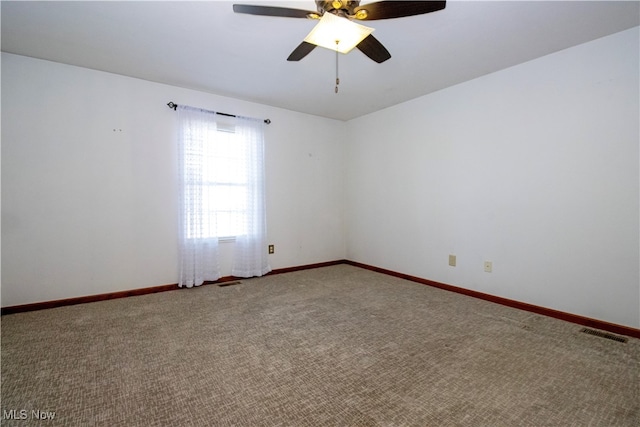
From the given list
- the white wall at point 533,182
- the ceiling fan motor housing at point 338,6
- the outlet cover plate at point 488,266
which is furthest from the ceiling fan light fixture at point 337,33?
the outlet cover plate at point 488,266

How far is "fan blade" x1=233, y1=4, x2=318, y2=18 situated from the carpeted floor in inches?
83.8

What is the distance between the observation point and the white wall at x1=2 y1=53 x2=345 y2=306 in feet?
8.81

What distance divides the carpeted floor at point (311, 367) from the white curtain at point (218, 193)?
87cm

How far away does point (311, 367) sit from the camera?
5.95ft

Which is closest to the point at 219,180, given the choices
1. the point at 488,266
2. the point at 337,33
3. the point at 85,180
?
the point at 85,180

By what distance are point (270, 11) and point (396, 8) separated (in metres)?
0.72

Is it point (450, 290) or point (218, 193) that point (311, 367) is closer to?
point (450, 290)

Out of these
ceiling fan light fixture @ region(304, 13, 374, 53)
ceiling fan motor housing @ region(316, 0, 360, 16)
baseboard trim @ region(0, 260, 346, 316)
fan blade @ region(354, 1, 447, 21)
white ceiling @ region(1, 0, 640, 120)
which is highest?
white ceiling @ region(1, 0, 640, 120)

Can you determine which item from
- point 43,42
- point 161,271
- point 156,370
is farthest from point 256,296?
point 43,42

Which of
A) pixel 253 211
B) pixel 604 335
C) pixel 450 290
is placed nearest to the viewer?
pixel 604 335

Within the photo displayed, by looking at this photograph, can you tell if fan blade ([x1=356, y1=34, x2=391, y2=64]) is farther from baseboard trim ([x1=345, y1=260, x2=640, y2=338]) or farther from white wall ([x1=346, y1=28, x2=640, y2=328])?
baseboard trim ([x1=345, y1=260, x2=640, y2=338])

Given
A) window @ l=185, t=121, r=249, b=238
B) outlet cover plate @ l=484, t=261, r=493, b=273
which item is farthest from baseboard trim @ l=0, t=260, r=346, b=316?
outlet cover plate @ l=484, t=261, r=493, b=273

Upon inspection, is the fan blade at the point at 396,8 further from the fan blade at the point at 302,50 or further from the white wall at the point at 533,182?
the white wall at the point at 533,182

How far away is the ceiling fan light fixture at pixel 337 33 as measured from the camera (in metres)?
1.67
